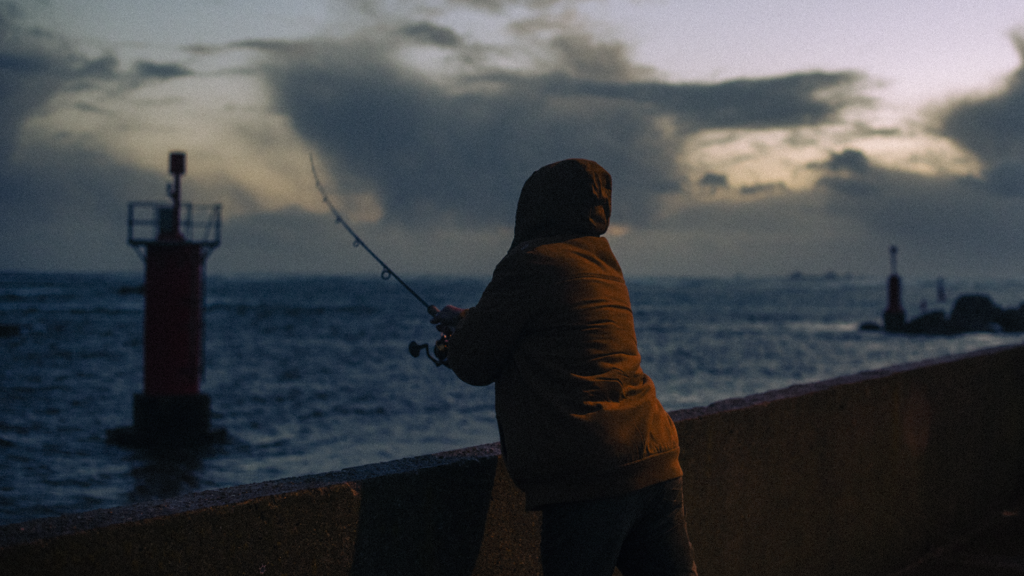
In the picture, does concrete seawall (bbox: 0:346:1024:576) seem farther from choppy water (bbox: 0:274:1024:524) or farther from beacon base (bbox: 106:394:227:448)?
beacon base (bbox: 106:394:227:448)

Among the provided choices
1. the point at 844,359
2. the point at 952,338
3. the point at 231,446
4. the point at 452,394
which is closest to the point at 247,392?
the point at 452,394

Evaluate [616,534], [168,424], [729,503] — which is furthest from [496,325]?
[168,424]

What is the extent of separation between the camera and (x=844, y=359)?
2752 centimetres

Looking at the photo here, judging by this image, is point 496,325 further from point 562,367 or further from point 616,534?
point 616,534

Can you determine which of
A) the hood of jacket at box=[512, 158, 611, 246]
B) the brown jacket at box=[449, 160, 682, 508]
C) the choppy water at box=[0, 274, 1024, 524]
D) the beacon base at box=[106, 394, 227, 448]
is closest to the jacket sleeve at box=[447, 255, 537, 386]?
the brown jacket at box=[449, 160, 682, 508]

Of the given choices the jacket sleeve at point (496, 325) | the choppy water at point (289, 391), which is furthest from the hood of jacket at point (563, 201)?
the choppy water at point (289, 391)

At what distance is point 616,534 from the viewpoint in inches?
70.6

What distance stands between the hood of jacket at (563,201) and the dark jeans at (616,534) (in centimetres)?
61

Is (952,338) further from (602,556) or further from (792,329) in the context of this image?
(602,556)

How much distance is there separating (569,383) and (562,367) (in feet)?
0.12

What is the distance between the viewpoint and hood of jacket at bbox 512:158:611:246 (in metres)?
1.86

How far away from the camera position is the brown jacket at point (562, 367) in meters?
1.72

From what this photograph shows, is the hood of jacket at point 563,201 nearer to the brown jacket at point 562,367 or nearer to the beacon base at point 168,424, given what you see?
the brown jacket at point 562,367

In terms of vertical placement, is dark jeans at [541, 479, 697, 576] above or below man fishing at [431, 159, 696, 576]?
below
